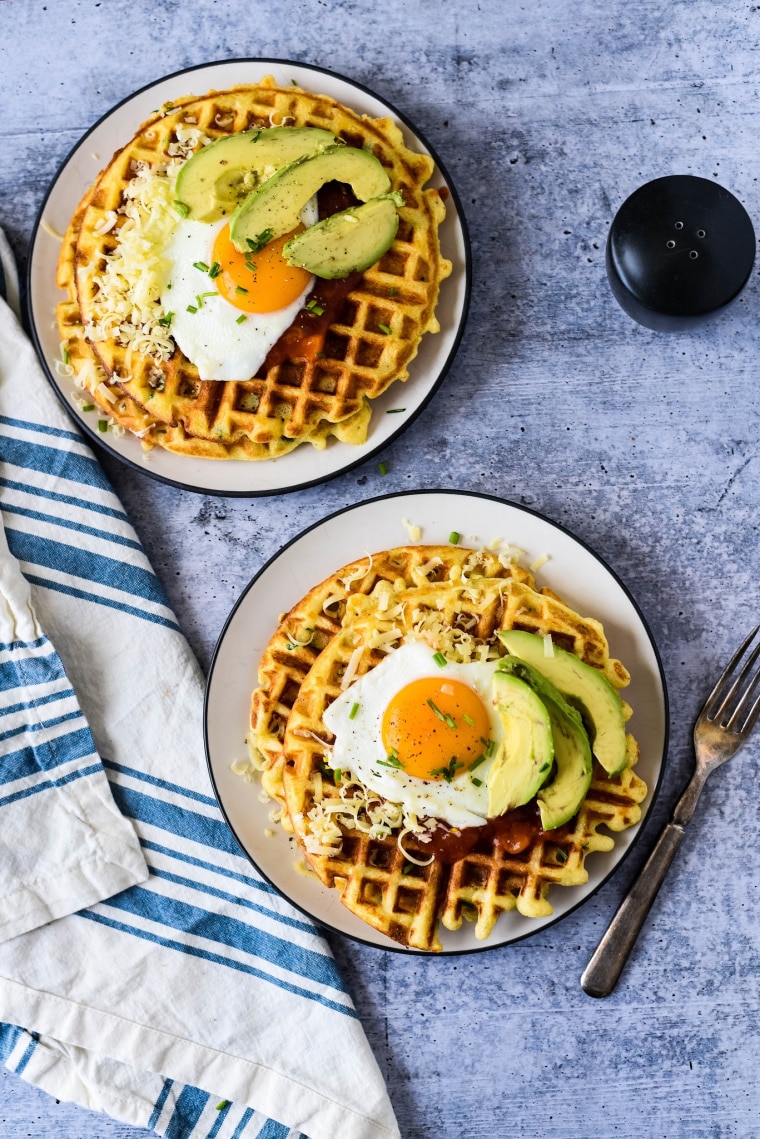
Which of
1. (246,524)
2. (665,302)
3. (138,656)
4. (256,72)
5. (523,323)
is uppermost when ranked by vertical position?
(256,72)

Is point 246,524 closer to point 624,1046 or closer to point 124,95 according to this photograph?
point 124,95

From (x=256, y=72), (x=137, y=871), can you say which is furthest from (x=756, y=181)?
(x=137, y=871)

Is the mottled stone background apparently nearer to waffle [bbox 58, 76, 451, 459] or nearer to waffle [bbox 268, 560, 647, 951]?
waffle [bbox 58, 76, 451, 459]

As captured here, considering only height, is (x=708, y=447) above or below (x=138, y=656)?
above

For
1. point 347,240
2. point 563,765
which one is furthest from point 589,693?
point 347,240

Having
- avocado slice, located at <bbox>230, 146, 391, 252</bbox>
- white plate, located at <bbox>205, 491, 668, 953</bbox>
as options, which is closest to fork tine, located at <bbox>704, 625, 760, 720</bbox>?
white plate, located at <bbox>205, 491, 668, 953</bbox>

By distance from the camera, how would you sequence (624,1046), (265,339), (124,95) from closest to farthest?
(265,339)
(624,1046)
(124,95)

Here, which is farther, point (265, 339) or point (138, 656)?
point (138, 656)

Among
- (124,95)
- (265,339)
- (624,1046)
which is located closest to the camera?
(265,339)
